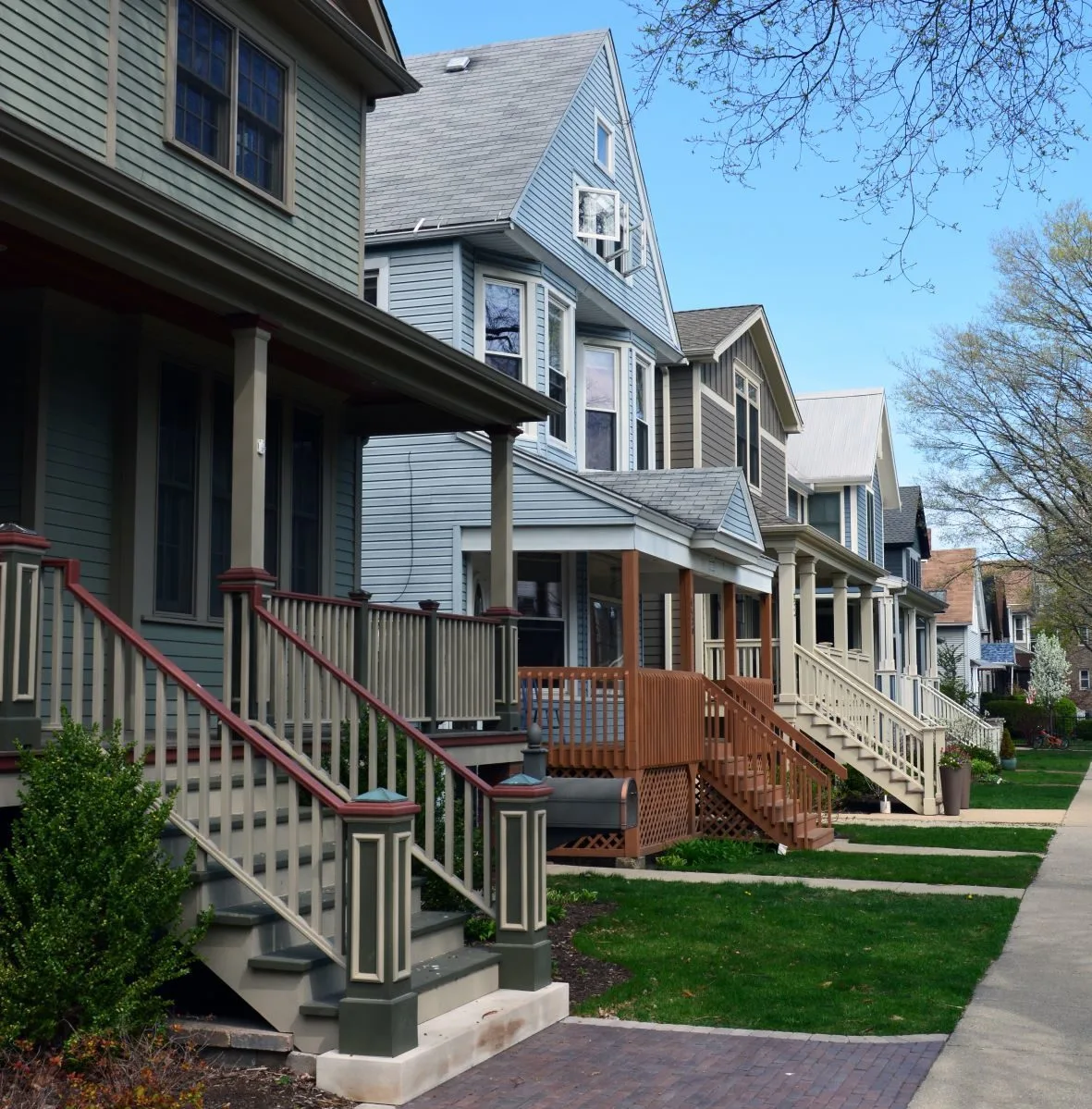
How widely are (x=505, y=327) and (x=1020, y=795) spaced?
14.7 m

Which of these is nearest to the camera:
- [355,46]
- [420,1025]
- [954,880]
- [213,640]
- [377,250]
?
[420,1025]

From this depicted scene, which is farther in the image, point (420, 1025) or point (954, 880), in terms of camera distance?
point (954, 880)

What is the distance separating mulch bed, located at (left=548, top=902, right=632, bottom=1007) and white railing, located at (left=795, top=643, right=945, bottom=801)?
41.1ft

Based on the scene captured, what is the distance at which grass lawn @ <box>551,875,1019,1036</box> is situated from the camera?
29.0 ft

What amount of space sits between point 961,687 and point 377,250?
117 feet

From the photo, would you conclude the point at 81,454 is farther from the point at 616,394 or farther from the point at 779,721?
the point at 616,394

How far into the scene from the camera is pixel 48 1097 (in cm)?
642

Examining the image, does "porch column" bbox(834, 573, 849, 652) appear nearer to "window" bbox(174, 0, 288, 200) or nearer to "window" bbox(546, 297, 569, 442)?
"window" bbox(546, 297, 569, 442)

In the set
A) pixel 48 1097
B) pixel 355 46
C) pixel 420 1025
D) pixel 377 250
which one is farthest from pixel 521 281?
pixel 48 1097

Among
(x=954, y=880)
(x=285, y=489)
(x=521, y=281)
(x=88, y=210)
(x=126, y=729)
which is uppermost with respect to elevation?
(x=521, y=281)

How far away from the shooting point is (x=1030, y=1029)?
27.7 feet

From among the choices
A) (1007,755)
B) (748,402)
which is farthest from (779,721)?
(1007,755)

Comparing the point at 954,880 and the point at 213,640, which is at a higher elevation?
the point at 213,640

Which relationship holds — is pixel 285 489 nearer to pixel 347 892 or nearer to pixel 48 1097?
pixel 347 892
